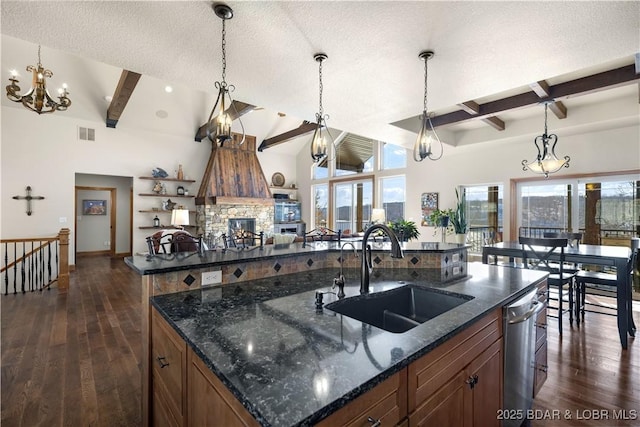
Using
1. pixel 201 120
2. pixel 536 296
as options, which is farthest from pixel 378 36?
pixel 201 120

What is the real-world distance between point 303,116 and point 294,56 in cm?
148

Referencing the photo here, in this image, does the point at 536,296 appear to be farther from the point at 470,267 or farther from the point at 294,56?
the point at 294,56

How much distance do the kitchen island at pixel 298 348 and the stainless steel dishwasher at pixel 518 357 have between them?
0.23 feet

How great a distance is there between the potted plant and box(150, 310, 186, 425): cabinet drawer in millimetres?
5420

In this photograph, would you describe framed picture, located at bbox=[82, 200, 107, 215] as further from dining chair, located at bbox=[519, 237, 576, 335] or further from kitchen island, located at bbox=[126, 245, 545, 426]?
dining chair, located at bbox=[519, 237, 576, 335]

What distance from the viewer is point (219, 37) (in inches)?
85.6

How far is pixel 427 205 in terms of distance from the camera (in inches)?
269

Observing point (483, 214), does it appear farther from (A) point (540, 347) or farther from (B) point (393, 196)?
(A) point (540, 347)

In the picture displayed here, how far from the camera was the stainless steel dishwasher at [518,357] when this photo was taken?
→ 1.51 meters

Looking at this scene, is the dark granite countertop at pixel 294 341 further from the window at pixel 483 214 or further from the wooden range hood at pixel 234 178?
the wooden range hood at pixel 234 178

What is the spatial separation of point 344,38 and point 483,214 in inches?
207

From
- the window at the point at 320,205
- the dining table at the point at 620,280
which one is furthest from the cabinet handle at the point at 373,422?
the window at the point at 320,205

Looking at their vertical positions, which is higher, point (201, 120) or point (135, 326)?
point (201, 120)

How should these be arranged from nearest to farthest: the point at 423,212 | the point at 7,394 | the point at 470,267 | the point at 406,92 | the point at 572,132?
the point at 7,394 < the point at 470,267 < the point at 406,92 < the point at 572,132 < the point at 423,212
